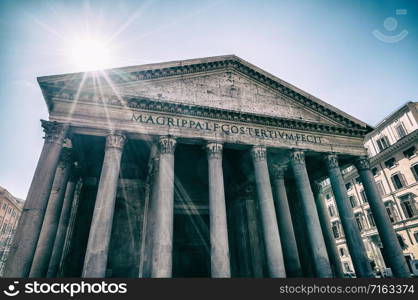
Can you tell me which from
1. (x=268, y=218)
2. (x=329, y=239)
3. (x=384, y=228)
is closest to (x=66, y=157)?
(x=268, y=218)

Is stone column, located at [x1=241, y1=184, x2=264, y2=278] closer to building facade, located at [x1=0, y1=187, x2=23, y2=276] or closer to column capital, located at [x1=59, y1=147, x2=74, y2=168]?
column capital, located at [x1=59, y1=147, x2=74, y2=168]

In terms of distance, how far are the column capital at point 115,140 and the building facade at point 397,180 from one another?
20920 millimetres

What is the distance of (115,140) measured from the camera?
31.5ft

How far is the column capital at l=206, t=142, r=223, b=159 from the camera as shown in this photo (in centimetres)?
1046

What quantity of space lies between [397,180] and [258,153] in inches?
886

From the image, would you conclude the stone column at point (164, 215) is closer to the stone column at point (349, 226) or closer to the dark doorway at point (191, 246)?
the dark doorway at point (191, 246)

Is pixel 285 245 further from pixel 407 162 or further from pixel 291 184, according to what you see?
pixel 407 162

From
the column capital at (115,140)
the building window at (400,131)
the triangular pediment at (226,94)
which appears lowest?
the column capital at (115,140)

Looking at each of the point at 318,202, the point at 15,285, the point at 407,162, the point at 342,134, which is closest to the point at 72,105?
the point at 15,285

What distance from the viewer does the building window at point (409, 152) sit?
23.1 metres

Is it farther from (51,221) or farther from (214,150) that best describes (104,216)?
(214,150)

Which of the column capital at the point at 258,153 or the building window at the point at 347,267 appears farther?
the building window at the point at 347,267

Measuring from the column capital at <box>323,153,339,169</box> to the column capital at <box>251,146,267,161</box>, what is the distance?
12.3 ft

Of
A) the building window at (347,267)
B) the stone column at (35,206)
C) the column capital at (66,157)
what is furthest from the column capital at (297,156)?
the building window at (347,267)
